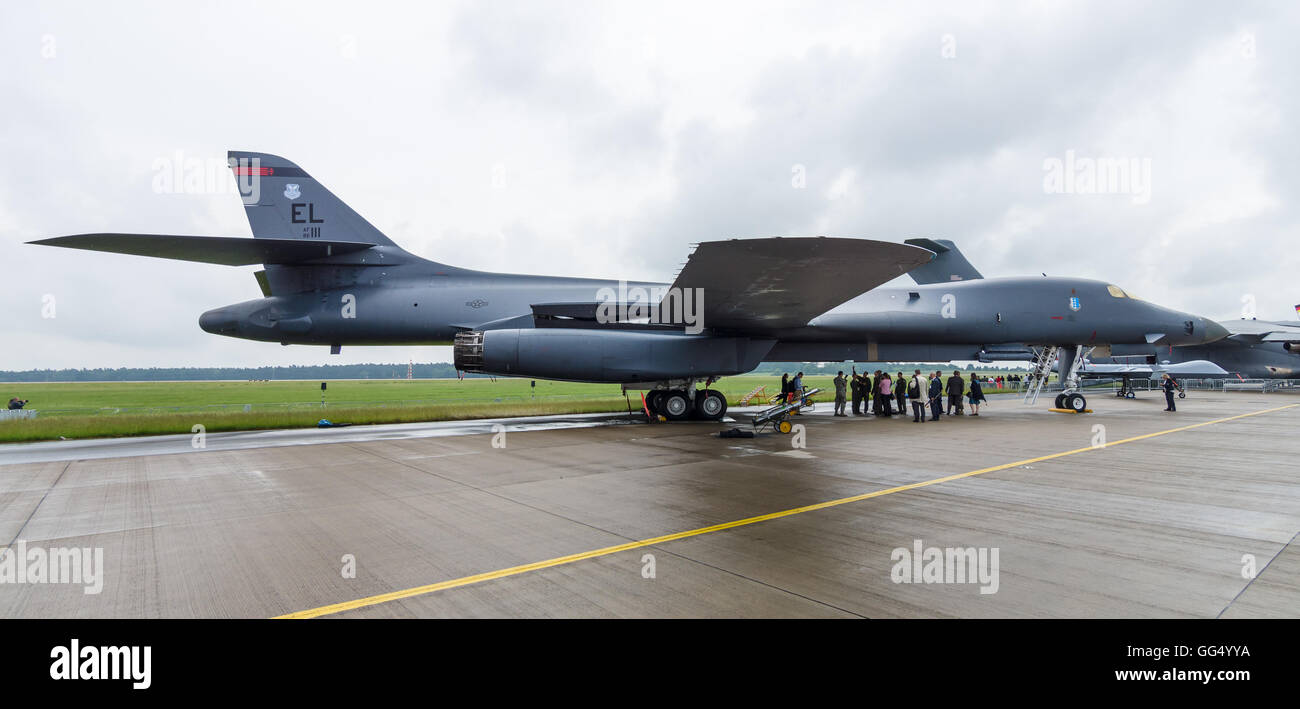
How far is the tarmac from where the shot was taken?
9.80 feet

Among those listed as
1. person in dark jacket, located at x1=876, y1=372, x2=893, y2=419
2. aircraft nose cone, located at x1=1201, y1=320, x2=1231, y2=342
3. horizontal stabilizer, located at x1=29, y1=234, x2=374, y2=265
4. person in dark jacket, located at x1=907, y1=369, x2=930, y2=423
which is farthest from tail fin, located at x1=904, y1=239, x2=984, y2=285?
horizontal stabilizer, located at x1=29, y1=234, x2=374, y2=265

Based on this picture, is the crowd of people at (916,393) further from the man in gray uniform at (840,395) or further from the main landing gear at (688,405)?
the main landing gear at (688,405)

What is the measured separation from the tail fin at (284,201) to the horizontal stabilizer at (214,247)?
575 mm

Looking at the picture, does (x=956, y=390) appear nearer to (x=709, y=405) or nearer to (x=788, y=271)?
(x=709, y=405)

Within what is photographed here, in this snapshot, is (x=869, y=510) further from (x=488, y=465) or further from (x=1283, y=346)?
(x=1283, y=346)

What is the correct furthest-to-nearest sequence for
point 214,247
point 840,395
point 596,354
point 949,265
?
point 949,265, point 840,395, point 596,354, point 214,247

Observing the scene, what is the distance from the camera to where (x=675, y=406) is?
14.2 m

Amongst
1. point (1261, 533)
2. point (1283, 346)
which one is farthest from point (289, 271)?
point (1283, 346)

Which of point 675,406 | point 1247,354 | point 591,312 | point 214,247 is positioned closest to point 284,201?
point 214,247

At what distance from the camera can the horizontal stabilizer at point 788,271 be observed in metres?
8.23

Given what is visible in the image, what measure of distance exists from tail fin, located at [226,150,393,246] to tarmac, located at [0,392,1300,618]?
5947 mm

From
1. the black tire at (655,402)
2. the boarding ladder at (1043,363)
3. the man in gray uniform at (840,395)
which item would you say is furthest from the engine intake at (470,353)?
the boarding ladder at (1043,363)

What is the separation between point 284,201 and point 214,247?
2.00m
